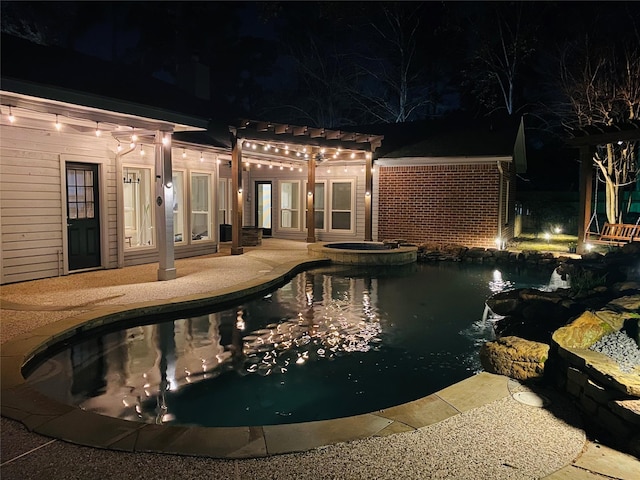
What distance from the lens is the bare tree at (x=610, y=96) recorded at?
15.4 meters

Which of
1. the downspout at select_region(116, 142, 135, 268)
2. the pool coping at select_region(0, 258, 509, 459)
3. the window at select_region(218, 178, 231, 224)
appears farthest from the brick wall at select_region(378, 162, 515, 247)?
the pool coping at select_region(0, 258, 509, 459)

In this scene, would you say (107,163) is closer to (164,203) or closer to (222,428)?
(164,203)

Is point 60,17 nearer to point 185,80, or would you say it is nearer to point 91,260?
point 185,80

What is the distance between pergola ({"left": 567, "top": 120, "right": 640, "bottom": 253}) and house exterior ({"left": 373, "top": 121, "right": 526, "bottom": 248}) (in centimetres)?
183

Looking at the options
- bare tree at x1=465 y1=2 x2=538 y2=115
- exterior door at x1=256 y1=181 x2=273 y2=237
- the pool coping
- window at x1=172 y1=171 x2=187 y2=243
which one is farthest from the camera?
bare tree at x1=465 y1=2 x2=538 y2=115

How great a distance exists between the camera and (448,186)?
46.3 feet

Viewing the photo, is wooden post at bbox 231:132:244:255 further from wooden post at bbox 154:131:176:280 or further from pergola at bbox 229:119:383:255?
wooden post at bbox 154:131:176:280

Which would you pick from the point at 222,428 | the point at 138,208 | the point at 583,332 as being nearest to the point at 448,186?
the point at 138,208

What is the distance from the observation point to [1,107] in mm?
6656

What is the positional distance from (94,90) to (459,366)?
7.50 meters

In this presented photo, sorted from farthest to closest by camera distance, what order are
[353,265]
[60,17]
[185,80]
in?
[60,17] < [185,80] < [353,265]

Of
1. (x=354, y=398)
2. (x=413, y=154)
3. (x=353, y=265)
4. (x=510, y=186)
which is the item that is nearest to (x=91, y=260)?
(x=353, y=265)

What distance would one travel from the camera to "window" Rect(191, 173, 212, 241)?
1234 centimetres

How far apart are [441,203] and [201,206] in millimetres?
6792
